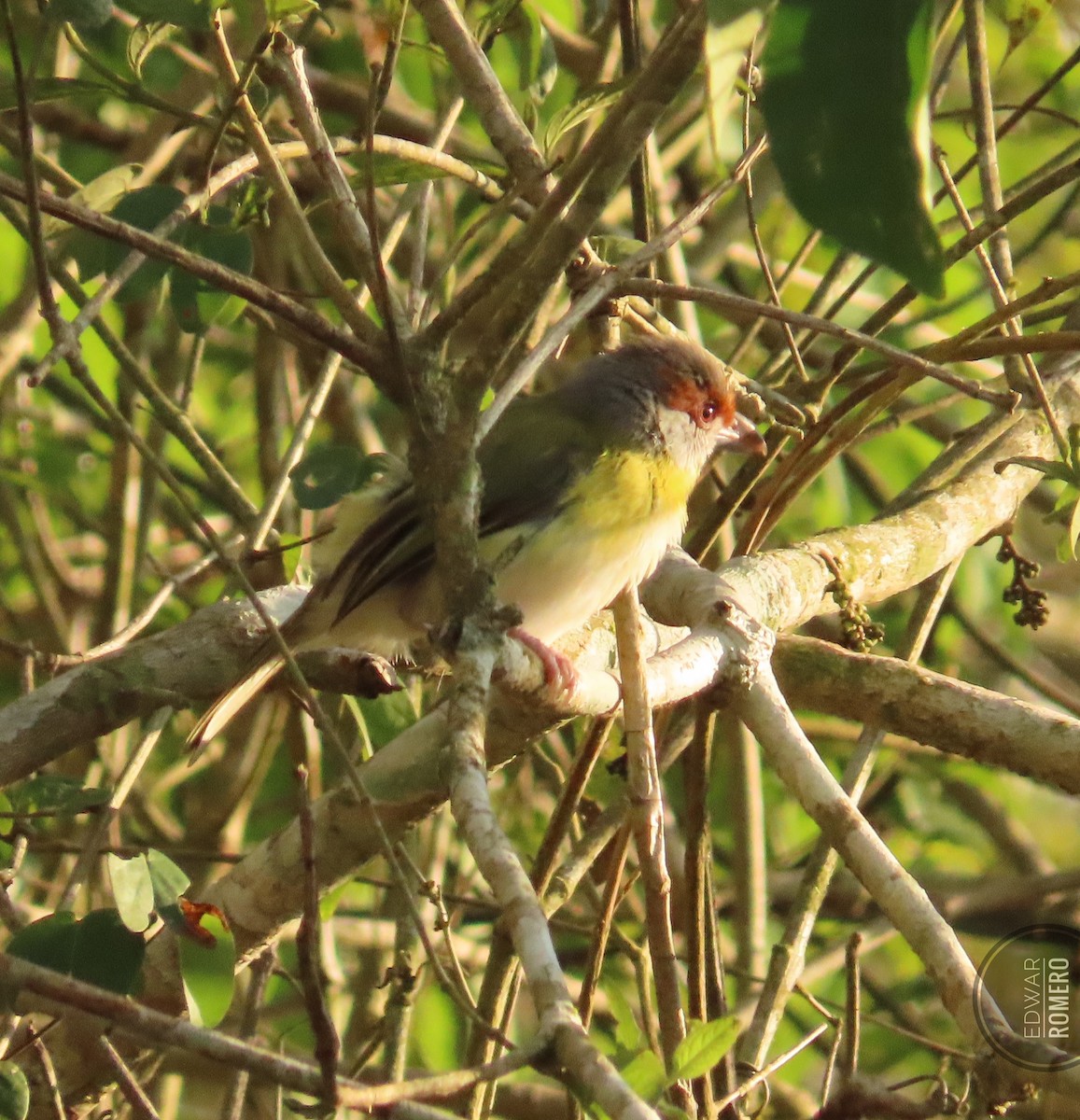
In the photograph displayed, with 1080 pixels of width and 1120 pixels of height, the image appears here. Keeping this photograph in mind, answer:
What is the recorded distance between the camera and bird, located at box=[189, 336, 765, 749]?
3.23m

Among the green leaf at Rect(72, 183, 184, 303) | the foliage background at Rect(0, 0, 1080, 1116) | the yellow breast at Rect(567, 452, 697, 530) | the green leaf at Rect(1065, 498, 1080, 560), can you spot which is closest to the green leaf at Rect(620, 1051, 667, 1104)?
the green leaf at Rect(1065, 498, 1080, 560)

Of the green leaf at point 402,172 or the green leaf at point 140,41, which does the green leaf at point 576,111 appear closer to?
the green leaf at point 402,172

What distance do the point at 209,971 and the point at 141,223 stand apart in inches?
59.3

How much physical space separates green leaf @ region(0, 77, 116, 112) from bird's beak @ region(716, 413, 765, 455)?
178 cm

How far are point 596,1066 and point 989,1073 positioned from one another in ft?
2.75

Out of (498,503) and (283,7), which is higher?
(283,7)

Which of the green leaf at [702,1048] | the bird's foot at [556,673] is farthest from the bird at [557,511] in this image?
the green leaf at [702,1048]

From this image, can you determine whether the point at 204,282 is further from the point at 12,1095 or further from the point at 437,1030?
the point at 437,1030

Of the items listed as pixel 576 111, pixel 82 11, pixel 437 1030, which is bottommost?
pixel 437 1030

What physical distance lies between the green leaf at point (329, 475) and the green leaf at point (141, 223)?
1.65ft

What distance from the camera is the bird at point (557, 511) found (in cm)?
323

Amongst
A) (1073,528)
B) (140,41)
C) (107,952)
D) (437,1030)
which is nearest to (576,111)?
(140,41)

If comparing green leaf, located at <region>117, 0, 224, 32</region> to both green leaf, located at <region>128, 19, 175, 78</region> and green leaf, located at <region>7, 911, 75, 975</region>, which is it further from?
green leaf, located at <region>7, 911, 75, 975</region>

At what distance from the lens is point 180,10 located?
248cm
